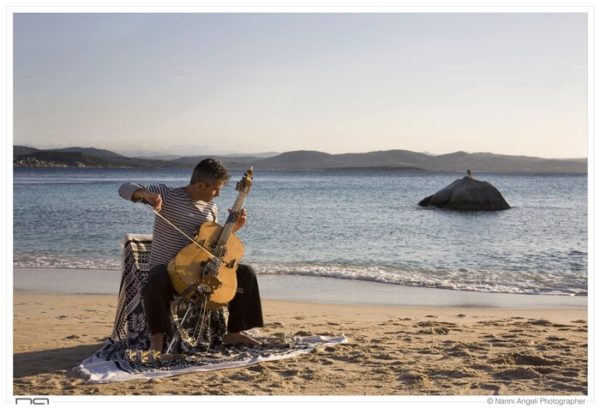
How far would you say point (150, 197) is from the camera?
5020 mm

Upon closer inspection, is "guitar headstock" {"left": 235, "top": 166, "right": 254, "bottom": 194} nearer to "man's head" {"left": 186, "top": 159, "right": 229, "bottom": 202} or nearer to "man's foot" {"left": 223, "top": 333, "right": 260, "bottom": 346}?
"man's head" {"left": 186, "top": 159, "right": 229, "bottom": 202}

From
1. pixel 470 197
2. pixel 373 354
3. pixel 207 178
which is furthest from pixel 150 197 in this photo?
pixel 470 197

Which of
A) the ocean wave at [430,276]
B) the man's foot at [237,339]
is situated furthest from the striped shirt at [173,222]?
the ocean wave at [430,276]

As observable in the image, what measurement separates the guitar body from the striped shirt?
0.37 feet

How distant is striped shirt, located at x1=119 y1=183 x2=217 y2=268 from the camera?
209 inches

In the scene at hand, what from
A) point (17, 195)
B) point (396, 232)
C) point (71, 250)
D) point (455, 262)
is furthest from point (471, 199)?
point (17, 195)

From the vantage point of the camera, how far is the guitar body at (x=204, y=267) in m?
5.16

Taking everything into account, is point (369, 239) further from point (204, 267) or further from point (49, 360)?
point (49, 360)

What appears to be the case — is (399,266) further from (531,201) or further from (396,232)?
(531,201)

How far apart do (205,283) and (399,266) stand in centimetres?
662

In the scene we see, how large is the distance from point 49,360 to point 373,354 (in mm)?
2346

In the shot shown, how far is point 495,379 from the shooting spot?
191 inches

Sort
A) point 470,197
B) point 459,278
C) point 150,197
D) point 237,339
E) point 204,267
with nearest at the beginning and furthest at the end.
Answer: point 150,197 < point 204,267 < point 237,339 < point 459,278 < point 470,197

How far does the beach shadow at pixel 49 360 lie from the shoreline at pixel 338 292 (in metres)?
3.10
